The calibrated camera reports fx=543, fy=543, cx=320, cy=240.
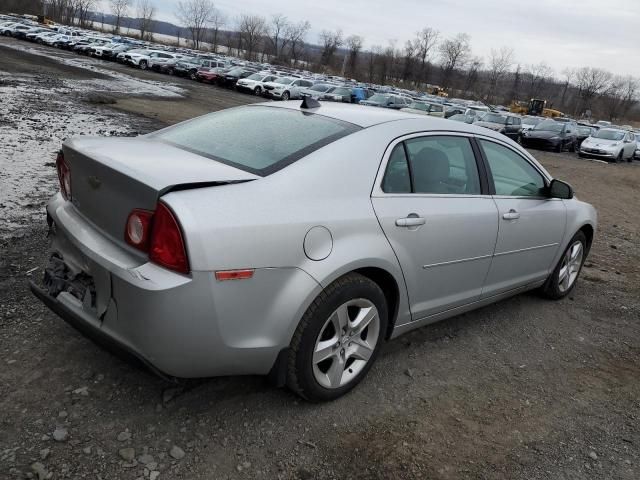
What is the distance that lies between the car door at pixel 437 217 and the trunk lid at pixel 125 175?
0.92 m

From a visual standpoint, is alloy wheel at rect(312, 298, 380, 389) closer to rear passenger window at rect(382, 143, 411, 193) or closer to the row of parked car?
rear passenger window at rect(382, 143, 411, 193)

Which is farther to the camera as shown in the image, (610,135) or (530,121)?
(530,121)

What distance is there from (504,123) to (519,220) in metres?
24.3

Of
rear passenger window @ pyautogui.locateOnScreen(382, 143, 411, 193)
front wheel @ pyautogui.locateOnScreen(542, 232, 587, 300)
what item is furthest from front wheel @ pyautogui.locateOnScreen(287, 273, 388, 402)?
front wheel @ pyautogui.locateOnScreen(542, 232, 587, 300)

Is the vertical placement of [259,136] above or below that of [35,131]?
above

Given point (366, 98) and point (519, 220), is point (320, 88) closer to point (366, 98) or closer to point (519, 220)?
point (366, 98)

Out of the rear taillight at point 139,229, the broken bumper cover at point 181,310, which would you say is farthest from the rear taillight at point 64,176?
the rear taillight at point 139,229

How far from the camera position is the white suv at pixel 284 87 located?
110ft

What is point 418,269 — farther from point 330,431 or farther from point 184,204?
point 184,204

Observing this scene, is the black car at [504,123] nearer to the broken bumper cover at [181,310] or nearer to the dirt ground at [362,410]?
the dirt ground at [362,410]

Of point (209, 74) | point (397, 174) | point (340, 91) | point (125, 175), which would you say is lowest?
point (209, 74)

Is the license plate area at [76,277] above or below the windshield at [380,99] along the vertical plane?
below

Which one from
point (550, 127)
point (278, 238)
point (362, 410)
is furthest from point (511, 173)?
point (550, 127)

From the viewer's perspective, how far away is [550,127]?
1049 inches
